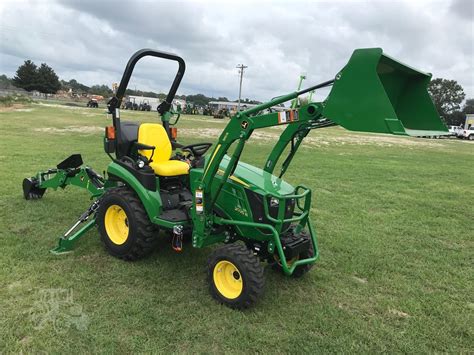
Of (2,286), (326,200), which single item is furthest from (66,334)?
(326,200)

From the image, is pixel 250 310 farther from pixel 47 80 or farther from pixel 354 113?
pixel 47 80

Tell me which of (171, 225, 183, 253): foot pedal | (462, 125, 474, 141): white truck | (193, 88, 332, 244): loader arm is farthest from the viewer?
(462, 125, 474, 141): white truck

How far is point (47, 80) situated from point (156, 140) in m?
85.3

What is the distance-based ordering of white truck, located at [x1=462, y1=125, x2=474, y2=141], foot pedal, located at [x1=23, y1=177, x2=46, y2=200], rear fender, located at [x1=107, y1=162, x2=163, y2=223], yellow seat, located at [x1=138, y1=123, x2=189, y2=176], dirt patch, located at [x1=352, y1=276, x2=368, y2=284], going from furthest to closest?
white truck, located at [x1=462, y1=125, x2=474, y2=141]
foot pedal, located at [x1=23, y1=177, x2=46, y2=200]
yellow seat, located at [x1=138, y1=123, x2=189, y2=176]
dirt patch, located at [x1=352, y1=276, x2=368, y2=284]
rear fender, located at [x1=107, y1=162, x2=163, y2=223]

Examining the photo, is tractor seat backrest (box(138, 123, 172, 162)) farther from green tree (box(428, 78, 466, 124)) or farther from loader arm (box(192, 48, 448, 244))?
green tree (box(428, 78, 466, 124))

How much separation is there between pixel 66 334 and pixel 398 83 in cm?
368

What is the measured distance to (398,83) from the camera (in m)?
3.65

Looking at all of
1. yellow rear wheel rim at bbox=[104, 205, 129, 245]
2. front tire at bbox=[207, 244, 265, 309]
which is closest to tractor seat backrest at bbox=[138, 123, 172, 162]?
yellow rear wheel rim at bbox=[104, 205, 129, 245]

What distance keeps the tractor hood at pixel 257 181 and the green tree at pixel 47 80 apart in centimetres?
8553

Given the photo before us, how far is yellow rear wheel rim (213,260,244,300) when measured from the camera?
3766mm

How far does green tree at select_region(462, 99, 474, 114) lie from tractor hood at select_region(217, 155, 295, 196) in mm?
94267

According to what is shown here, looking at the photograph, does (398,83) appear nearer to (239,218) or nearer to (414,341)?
(239,218)

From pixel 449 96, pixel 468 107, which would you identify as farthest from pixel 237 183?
pixel 468 107

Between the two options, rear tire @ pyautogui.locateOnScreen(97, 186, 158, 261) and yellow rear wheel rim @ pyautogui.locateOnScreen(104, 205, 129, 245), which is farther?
yellow rear wheel rim @ pyautogui.locateOnScreen(104, 205, 129, 245)
